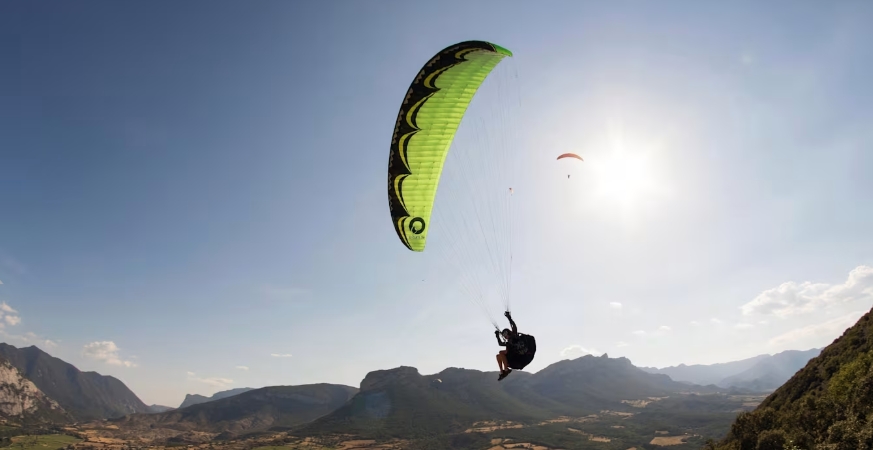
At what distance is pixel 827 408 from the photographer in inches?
784

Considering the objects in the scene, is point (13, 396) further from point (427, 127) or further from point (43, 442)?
point (427, 127)

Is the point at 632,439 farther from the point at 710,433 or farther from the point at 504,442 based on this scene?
the point at 504,442

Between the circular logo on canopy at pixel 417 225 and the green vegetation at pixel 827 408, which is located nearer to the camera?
the green vegetation at pixel 827 408

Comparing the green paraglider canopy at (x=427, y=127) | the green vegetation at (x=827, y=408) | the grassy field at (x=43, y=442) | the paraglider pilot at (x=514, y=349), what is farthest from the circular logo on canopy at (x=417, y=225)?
the grassy field at (x=43, y=442)

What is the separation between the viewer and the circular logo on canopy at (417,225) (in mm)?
16234

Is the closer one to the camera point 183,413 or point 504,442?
point 504,442

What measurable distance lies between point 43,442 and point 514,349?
189 m

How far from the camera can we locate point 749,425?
25500 millimetres

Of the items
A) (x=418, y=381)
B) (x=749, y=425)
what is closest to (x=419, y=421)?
(x=418, y=381)

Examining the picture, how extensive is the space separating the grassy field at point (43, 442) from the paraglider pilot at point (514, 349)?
17381 centimetres

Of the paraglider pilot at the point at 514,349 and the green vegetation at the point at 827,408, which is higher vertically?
the paraglider pilot at the point at 514,349

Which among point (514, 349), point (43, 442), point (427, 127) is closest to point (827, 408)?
point (514, 349)

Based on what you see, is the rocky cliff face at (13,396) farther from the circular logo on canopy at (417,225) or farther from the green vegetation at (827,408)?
the green vegetation at (827,408)

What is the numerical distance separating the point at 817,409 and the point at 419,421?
13291 cm
